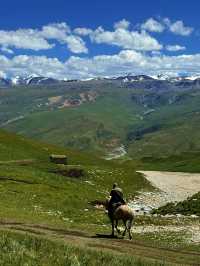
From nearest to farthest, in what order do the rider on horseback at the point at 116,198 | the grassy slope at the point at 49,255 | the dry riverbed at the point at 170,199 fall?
the grassy slope at the point at 49,255, the rider on horseback at the point at 116,198, the dry riverbed at the point at 170,199

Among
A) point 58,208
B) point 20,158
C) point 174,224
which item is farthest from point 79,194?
point 20,158

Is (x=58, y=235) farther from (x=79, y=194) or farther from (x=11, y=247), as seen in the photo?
(x=79, y=194)

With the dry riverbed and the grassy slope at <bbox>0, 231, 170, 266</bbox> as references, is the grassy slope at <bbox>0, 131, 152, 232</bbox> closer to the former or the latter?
the dry riverbed

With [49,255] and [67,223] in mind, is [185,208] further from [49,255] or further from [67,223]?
[49,255]

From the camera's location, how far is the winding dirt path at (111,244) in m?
33.3

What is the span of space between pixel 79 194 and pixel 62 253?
157 feet

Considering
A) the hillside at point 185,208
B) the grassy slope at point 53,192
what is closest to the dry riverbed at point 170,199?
the hillside at point 185,208

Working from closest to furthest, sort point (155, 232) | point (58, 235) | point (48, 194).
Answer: point (58, 235)
point (155, 232)
point (48, 194)

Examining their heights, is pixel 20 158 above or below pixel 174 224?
above

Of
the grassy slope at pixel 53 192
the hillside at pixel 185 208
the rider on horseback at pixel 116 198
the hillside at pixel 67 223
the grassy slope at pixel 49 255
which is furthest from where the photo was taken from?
the hillside at pixel 185 208

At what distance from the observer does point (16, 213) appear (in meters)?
49.7

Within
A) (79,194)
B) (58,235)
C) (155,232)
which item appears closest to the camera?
(58,235)

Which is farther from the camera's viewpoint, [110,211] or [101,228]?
[101,228]

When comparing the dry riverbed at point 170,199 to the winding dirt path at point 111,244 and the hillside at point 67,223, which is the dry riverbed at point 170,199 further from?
the winding dirt path at point 111,244
